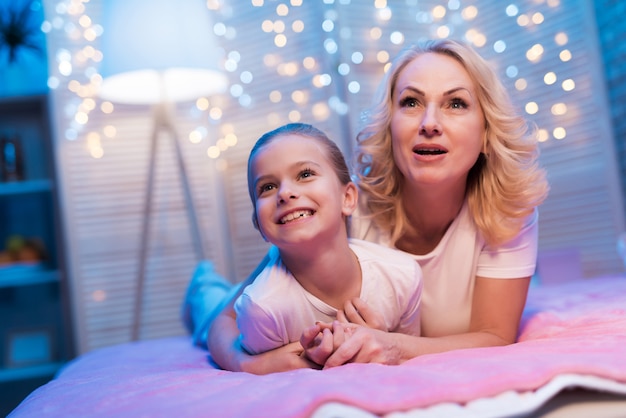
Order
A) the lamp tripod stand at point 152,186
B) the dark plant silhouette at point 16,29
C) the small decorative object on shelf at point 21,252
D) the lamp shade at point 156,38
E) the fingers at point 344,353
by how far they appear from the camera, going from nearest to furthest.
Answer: the fingers at point 344,353 → the lamp shade at point 156,38 → the lamp tripod stand at point 152,186 → the small decorative object on shelf at point 21,252 → the dark plant silhouette at point 16,29

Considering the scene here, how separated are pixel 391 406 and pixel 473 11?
2.89 metres

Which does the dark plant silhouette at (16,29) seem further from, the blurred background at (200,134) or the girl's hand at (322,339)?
the girl's hand at (322,339)

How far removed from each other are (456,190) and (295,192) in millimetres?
450

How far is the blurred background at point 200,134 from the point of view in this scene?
3.09m

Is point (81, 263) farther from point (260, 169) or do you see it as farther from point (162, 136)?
point (260, 169)

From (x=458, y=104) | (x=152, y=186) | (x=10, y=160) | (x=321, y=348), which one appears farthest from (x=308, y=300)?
(x=10, y=160)

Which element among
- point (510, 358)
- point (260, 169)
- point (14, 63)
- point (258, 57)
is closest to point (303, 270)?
point (260, 169)

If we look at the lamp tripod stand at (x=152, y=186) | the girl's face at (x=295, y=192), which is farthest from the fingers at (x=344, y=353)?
the lamp tripod stand at (x=152, y=186)

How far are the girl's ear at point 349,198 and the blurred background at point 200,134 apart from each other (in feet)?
5.50

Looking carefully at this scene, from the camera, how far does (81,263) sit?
10.5ft

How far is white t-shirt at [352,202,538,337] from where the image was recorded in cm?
149

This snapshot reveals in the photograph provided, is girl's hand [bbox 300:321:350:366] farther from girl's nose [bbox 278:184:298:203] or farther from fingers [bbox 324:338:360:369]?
girl's nose [bbox 278:184:298:203]

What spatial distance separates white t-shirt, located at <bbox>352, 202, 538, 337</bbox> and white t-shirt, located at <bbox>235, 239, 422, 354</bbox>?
9 cm

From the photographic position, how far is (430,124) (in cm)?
139
